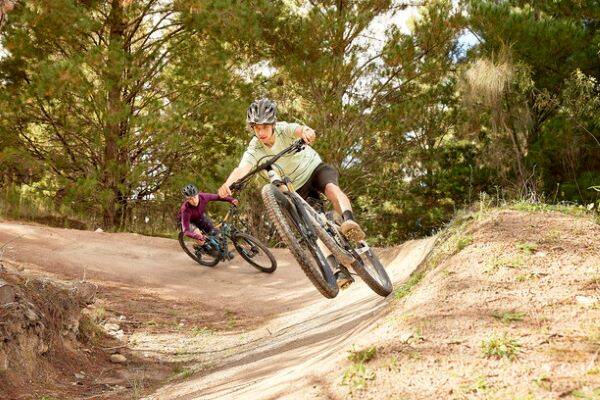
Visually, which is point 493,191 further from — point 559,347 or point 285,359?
point 559,347

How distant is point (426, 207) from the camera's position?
64.0 ft

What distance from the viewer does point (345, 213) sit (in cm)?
541

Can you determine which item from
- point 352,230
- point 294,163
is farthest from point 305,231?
point 294,163

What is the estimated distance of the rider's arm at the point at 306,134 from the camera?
5031mm

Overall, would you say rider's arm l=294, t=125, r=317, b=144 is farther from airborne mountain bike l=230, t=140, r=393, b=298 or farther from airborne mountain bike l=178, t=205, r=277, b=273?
airborne mountain bike l=178, t=205, r=277, b=273

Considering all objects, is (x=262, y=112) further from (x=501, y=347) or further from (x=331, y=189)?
(x=501, y=347)

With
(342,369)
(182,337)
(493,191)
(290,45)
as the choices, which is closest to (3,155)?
(290,45)

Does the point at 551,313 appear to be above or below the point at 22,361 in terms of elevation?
above

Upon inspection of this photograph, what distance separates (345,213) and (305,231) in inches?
17.8

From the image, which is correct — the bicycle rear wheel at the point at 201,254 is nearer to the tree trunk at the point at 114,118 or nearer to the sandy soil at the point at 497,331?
the tree trunk at the point at 114,118

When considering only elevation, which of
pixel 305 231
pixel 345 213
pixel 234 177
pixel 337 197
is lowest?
pixel 305 231

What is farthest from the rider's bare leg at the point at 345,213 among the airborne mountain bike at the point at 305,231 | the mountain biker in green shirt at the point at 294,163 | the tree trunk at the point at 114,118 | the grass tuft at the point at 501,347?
the tree trunk at the point at 114,118

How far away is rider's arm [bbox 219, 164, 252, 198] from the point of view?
196 inches

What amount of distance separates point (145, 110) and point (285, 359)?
13.3 m
